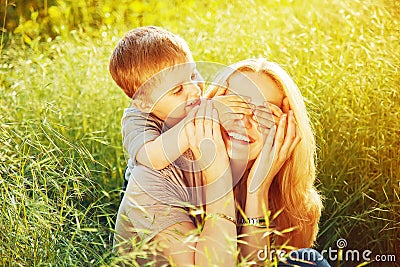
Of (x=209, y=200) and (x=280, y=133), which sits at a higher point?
(x=280, y=133)

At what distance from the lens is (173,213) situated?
2289mm

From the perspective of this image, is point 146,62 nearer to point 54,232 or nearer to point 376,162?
point 54,232

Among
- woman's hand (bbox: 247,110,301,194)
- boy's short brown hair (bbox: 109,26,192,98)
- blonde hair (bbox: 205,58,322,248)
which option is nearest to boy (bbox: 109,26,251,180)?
boy's short brown hair (bbox: 109,26,192,98)

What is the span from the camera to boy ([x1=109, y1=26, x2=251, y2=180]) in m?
2.46

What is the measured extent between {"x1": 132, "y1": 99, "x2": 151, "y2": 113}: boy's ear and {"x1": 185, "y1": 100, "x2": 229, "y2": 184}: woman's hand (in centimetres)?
19

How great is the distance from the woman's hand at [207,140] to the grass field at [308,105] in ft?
1.40

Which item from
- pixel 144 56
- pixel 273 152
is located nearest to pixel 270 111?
pixel 273 152

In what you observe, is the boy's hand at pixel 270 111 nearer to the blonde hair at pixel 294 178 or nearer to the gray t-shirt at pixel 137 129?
the blonde hair at pixel 294 178

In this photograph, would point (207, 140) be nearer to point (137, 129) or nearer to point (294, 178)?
point (137, 129)

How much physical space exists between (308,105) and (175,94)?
129cm

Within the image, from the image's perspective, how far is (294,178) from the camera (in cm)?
256

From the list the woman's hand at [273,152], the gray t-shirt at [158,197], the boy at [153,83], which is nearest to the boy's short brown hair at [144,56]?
the boy at [153,83]

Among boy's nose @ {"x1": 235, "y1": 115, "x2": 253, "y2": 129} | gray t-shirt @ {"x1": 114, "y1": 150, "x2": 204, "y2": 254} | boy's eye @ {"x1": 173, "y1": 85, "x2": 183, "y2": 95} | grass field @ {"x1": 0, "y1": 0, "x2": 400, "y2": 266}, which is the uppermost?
boy's eye @ {"x1": 173, "y1": 85, "x2": 183, "y2": 95}

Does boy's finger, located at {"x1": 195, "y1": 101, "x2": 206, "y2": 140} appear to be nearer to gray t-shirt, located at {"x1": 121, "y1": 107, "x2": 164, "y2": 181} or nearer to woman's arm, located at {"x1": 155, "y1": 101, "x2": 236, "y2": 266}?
woman's arm, located at {"x1": 155, "y1": 101, "x2": 236, "y2": 266}
